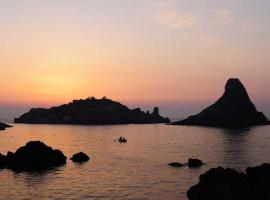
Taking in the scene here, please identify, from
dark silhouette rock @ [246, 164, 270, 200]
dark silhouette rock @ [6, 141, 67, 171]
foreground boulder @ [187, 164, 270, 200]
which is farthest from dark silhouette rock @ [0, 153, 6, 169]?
dark silhouette rock @ [246, 164, 270, 200]

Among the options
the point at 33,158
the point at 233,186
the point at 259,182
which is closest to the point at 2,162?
the point at 33,158

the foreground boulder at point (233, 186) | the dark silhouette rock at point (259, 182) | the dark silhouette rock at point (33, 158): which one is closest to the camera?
the dark silhouette rock at point (259, 182)

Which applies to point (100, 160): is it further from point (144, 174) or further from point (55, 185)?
point (55, 185)

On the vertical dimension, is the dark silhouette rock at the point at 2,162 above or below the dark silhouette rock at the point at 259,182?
below

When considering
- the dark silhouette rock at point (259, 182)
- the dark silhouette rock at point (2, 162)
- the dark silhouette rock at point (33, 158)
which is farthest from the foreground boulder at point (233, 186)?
the dark silhouette rock at point (2, 162)

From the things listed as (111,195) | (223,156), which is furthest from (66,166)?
(223,156)

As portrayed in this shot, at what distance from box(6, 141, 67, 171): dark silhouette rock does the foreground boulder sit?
48.0 m

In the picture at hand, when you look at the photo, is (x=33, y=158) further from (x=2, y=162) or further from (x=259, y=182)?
(x=259, y=182)

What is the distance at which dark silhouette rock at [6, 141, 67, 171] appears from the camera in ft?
296

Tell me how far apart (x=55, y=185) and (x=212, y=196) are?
29.9 metres

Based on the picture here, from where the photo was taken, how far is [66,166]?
92.4 m

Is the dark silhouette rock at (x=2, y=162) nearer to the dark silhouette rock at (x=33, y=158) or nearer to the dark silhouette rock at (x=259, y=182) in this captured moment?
the dark silhouette rock at (x=33, y=158)

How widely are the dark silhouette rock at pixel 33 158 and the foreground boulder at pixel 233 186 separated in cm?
4801

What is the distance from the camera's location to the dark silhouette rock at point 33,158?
90188 millimetres
